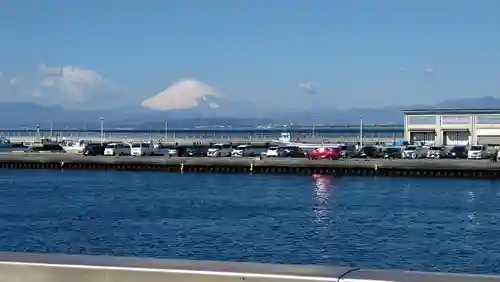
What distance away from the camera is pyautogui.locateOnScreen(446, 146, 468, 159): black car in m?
57.9

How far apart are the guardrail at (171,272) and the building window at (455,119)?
64.6m

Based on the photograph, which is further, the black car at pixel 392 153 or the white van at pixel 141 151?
the white van at pixel 141 151

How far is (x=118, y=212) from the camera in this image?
2778 cm

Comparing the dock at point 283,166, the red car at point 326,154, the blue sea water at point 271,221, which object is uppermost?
the red car at point 326,154

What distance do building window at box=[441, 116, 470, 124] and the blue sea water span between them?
2257 centimetres

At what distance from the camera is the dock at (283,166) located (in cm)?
4672

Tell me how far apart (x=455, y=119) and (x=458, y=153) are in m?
8.18

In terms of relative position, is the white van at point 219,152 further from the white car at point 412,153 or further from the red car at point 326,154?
the white car at point 412,153

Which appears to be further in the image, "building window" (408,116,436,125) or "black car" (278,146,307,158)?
"building window" (408,116,436,125)

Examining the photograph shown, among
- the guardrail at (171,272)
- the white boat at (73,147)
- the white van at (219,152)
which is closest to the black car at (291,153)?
the white van at (219,152)

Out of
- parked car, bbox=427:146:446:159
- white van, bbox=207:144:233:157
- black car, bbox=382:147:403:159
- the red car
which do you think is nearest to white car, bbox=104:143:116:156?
white van, bbox=207:144:233:157

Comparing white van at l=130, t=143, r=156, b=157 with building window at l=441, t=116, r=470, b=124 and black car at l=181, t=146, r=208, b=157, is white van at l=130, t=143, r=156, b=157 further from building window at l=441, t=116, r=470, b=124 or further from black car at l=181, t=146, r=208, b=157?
building window at l=441, t=116, r=470, b=124

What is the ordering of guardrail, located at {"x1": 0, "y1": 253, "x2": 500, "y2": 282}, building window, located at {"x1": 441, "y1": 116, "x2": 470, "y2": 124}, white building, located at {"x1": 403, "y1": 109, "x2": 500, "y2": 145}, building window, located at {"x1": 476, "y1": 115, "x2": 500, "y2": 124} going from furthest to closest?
building window, located at {"x1": 441, "y1": 116, "x2": 470, "y2": 124}, white building, located at {"x1": 403, "y1": 109, "x2": 500, "y2": 145}, building window, located at {"x1": 476, "y1": 115, "x2": 500, "y2": 124}, guardrail, located at {"x1": 0, "y1": 253, "x2": 500, "y2": 282}

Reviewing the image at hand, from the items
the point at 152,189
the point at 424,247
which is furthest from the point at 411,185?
the point at 424,247
